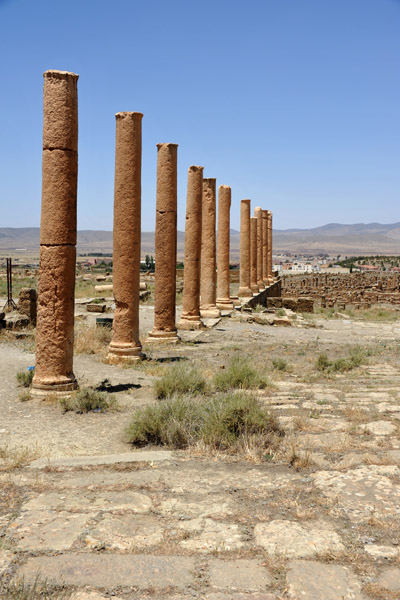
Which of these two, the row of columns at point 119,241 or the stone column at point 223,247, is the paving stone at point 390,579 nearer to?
the row of columns at point 119,241

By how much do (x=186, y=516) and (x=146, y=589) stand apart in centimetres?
102

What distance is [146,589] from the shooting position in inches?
133

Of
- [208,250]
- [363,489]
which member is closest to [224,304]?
[208,250]

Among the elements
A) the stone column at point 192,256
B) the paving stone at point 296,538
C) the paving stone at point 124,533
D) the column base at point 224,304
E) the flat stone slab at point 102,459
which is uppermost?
the stone column at point 192,256

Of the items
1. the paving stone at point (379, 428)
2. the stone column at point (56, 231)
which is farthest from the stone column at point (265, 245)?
the paving stone at point (379, 428)

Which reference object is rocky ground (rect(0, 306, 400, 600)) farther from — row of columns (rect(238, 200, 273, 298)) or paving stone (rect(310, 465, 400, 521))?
row of columns (rect(238, 200, 273, 298))

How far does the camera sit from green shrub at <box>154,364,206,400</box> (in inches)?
325

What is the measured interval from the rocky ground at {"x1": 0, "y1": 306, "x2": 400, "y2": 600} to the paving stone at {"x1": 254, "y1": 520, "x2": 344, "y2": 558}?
0.01m

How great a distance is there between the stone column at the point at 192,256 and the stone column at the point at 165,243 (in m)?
2.62

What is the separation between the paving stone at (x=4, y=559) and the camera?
3.55 meters

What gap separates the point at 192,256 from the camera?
1706cm

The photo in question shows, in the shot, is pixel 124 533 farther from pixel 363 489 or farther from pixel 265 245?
pixel 265 245

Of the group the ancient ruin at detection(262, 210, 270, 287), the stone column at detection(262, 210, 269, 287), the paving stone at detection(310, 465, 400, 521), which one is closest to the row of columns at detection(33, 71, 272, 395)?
the paving stone at detection(310, 465, 400, 521)

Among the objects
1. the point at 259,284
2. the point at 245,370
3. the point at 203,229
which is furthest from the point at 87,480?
the point at 259,284
